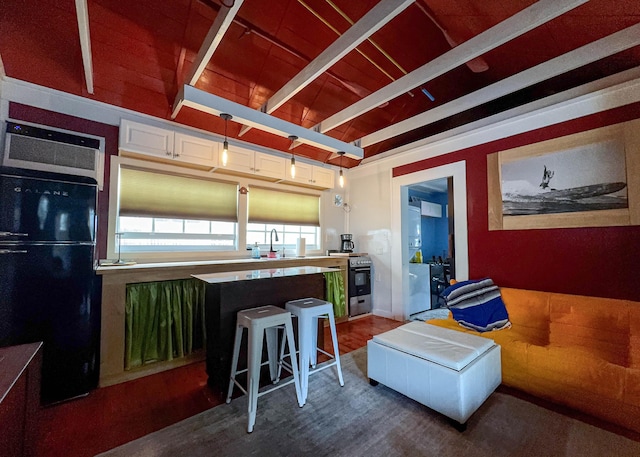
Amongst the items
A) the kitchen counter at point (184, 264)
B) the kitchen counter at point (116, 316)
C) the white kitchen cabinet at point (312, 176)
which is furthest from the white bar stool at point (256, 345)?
the white kitchen cabinet at point (312, 176)

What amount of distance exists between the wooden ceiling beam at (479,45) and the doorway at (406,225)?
1.48 m

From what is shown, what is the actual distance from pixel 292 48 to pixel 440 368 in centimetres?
284

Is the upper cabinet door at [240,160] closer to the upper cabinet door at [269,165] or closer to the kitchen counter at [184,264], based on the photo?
the upper cabinet door at [269,165]

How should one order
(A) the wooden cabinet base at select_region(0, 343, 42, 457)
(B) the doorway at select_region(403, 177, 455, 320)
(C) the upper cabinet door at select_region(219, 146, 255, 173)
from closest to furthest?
(A) the wooden cabinet base at select_region(0, 343, 42, 457), (C) the upper cabinet door at select_region(219, 146, 255, 173), (B) the doorway at select_region(403, 177, 455, 320)

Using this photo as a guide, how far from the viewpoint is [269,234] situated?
3.97 meters

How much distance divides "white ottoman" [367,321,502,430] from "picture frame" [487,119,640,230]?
1.53m

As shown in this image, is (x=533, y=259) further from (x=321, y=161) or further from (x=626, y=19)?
(x=321, y=161)

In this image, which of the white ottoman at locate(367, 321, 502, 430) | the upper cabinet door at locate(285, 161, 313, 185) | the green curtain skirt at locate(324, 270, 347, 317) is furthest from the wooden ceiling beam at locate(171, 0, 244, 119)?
the green curtain skirt at locate(324, 270, 347, 317)

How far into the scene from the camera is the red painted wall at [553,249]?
219 centimetres

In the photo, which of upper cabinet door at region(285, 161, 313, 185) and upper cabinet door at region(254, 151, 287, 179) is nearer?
upper cabinet door at region(254, 151, 287, 179)

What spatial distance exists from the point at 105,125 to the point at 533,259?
4727 millimetres

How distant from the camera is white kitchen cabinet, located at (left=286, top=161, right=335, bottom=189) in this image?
12.5 feet

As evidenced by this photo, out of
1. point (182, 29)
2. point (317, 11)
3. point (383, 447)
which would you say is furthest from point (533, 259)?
point (182, 29)

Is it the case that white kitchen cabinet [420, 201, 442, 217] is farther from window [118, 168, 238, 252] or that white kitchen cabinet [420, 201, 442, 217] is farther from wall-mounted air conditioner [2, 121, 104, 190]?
wall-mounted air conditioner [2, 121, 104, 190]
